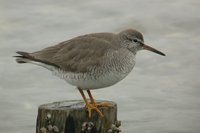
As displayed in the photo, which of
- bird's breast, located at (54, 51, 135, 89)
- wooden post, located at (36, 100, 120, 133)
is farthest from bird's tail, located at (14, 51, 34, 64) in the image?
wooden post, located at (36, 100, 120, 133)

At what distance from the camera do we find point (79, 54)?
29.0 ft

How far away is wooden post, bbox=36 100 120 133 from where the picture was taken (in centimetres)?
720

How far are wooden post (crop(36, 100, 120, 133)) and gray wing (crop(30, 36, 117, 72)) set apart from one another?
122 cm

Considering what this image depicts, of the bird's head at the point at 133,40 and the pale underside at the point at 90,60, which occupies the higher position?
the bird's head at the point at 133,40

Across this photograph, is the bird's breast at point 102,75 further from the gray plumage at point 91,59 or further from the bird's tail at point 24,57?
the bird's tail at point 24,57

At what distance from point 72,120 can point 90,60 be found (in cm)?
174

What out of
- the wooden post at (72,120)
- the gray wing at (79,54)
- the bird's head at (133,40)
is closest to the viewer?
the wooden post at (72,120)

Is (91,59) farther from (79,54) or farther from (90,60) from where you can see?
(79,54)

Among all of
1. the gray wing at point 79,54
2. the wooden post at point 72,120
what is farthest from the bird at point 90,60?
the wooden post at point 72,120

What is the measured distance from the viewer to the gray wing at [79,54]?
8.66 m

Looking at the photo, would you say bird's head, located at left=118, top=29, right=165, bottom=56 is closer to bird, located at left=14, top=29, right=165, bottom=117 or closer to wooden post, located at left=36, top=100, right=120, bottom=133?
bird, located at left=14, top=29, right=165, bottom=117

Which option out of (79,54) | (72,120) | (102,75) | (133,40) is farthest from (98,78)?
(133,40)

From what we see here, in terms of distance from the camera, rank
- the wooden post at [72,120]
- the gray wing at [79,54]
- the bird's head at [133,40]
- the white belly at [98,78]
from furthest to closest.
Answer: the bird's head at [133,40], the gray wing at [79,54], the white belly at [98,78], the wooden post at [72,120]

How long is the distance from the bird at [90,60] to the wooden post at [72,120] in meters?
0.59
